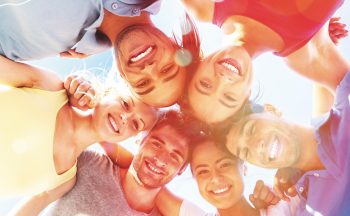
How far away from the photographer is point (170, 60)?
3.26 feet

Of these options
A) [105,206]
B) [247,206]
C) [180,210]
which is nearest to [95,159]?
[105,206]

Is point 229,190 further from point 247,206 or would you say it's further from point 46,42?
point 46,42

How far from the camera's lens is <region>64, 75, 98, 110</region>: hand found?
979 millimetres

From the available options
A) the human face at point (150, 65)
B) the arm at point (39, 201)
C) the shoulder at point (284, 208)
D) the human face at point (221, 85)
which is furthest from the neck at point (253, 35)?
the arm at point (39, 201)

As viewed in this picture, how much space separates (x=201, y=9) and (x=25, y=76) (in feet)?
1.33

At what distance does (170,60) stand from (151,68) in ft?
0.15

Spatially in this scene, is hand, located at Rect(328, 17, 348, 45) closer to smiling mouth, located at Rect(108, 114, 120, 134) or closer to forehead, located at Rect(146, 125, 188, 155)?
forehead, located at Rect(146, 125, 188, 155)

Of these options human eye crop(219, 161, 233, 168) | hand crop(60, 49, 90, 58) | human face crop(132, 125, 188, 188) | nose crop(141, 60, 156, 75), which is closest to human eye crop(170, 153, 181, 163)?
human face crop(132, 125, 188, 188)

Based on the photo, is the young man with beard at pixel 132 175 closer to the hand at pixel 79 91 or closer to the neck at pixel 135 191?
the neck at pixel 135 191

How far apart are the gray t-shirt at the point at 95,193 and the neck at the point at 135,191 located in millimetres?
10

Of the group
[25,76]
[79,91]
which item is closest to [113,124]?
[79,91]

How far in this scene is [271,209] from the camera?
3.52 feet

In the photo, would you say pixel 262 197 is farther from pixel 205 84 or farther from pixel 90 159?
pixel 90 159

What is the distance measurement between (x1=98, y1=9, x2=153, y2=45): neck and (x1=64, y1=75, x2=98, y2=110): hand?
0.37 feet
